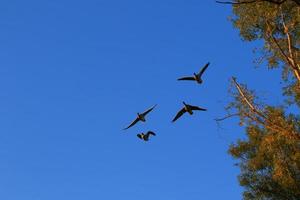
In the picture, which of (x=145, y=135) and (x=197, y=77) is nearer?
(x=197, y=77)

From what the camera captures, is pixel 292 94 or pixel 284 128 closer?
pixel 284 128

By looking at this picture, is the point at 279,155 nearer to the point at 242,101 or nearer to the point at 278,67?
the point at 278,67

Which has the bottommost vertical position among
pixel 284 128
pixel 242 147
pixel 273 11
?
pixel 284 128

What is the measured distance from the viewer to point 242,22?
24031 millimetres

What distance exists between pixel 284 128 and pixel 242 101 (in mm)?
1873

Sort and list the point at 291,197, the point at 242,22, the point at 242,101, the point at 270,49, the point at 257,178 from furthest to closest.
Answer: the point at 257,178 → the point at 291,197 → the point at 242,22 → the point at 270,49 → the point at 242,101

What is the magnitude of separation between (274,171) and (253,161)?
1574 mm

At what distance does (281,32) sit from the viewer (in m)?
21.8

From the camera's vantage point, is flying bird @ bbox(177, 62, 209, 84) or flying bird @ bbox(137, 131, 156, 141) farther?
flying bird @ bbox(137, 131, 156, 141)

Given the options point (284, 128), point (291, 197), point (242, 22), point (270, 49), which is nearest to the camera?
point (284, 128)

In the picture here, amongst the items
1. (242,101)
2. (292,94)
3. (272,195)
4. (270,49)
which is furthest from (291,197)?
(242,101)

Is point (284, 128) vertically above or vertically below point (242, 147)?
below

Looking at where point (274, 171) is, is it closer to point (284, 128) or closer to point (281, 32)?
point (281, 32)

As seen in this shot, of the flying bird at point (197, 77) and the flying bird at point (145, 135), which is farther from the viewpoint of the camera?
the flying bird at point (145, 135)
